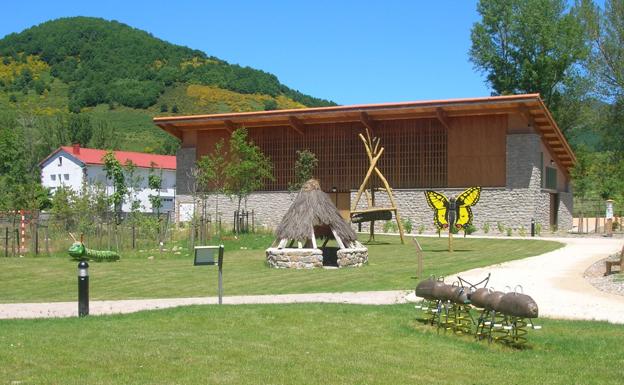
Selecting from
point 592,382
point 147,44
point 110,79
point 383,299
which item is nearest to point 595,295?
point 383,299

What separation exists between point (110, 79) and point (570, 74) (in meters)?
88.9

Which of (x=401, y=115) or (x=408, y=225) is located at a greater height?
(x=401, y=115)

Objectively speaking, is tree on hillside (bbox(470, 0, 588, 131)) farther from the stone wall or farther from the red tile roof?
the stone wall

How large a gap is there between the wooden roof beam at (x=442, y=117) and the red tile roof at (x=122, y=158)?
3090 cm

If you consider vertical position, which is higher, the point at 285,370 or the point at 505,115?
the point at 505,115

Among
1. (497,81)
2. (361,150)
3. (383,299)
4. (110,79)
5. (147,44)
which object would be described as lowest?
(383,299)

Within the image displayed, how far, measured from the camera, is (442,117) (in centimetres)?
4066

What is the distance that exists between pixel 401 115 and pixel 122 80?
307ft

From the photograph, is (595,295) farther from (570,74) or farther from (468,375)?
(570,74)

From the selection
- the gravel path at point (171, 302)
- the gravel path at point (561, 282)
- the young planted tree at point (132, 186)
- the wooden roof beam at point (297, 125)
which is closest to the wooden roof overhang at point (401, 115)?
the wooden roof beam at point (297, 125)

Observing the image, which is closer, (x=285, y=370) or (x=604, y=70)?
(x=285, y=370)

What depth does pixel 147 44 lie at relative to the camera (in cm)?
14562

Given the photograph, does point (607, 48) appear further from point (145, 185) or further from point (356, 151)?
point (145, 185)

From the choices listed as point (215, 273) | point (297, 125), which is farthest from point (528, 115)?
point (215, 273)
